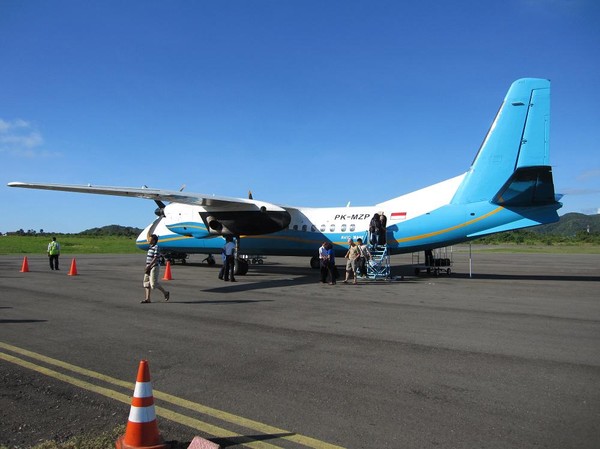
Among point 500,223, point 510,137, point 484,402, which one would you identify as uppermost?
point 510,137

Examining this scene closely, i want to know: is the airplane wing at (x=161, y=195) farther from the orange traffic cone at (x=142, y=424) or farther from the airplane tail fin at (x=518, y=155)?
the orange traffic cone at (x=142, y=424)

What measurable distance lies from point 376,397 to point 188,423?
6.75 feet

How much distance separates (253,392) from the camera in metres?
5.09

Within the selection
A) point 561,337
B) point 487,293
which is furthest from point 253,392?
point 487,293

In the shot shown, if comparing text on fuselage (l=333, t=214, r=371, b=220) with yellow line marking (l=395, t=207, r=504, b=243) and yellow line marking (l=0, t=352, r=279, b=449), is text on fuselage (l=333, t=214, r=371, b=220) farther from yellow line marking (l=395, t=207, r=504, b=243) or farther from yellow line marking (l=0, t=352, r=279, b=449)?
yellow line marking (l=0, t=352, r=279, b=449)

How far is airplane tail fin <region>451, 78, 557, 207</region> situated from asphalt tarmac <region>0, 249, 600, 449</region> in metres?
4.54

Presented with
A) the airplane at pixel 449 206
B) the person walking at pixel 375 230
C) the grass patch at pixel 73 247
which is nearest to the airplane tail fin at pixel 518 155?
the airplane at pixel 449 206

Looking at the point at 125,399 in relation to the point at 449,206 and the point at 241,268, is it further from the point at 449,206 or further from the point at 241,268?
the point at 241,268

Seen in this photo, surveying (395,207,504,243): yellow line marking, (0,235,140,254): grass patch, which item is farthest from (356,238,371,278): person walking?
(0,235,140,254): grass patch

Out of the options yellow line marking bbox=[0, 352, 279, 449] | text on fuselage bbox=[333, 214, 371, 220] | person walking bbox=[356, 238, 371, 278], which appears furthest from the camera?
text on fuselage bbox=[333, 214, 371, 220]

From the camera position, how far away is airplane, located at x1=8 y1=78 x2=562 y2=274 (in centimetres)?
1566

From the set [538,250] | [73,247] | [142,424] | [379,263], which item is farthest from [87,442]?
[73,247]

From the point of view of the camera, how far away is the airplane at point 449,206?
15.7m

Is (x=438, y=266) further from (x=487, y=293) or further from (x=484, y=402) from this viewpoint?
(x=484, y=402)
